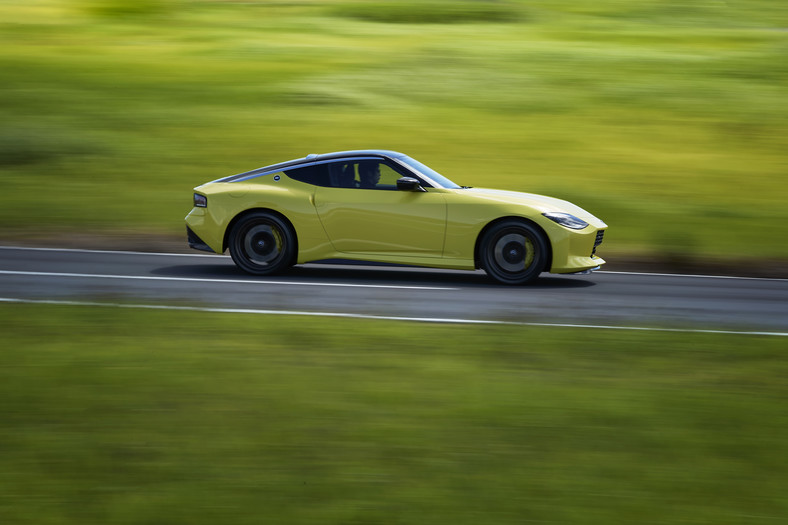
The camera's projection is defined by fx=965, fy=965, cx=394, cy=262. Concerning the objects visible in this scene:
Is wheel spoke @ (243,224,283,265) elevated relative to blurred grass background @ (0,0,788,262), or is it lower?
lower

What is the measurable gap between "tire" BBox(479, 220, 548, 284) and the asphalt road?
0.56 feet

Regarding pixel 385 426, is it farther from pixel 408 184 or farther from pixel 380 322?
pixel 408 184

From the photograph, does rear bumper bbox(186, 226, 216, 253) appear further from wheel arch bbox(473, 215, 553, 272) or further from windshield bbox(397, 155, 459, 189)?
wheel arch bbox(473, 215, 553, 272)

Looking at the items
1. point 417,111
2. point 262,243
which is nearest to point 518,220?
point 262,243

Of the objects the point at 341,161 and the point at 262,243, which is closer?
the point at 341,161

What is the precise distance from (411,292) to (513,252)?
3.98 feet

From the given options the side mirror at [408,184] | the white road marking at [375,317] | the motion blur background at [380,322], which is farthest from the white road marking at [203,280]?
the motion blur background at [380,322]

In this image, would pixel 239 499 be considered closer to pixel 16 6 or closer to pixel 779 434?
pixel 779 434

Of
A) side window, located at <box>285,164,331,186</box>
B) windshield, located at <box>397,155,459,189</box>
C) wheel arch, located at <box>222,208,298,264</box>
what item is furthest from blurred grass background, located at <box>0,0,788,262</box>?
side window, located at <box>285,164,331,186</box>

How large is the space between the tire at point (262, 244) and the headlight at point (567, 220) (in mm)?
2788

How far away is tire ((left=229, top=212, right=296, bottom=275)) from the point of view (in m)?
10.5

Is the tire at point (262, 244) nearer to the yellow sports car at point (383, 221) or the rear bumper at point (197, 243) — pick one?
the yellow sports car at point (383, 221)

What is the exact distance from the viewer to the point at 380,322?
7930 mm

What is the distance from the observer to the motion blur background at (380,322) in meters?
4.30
